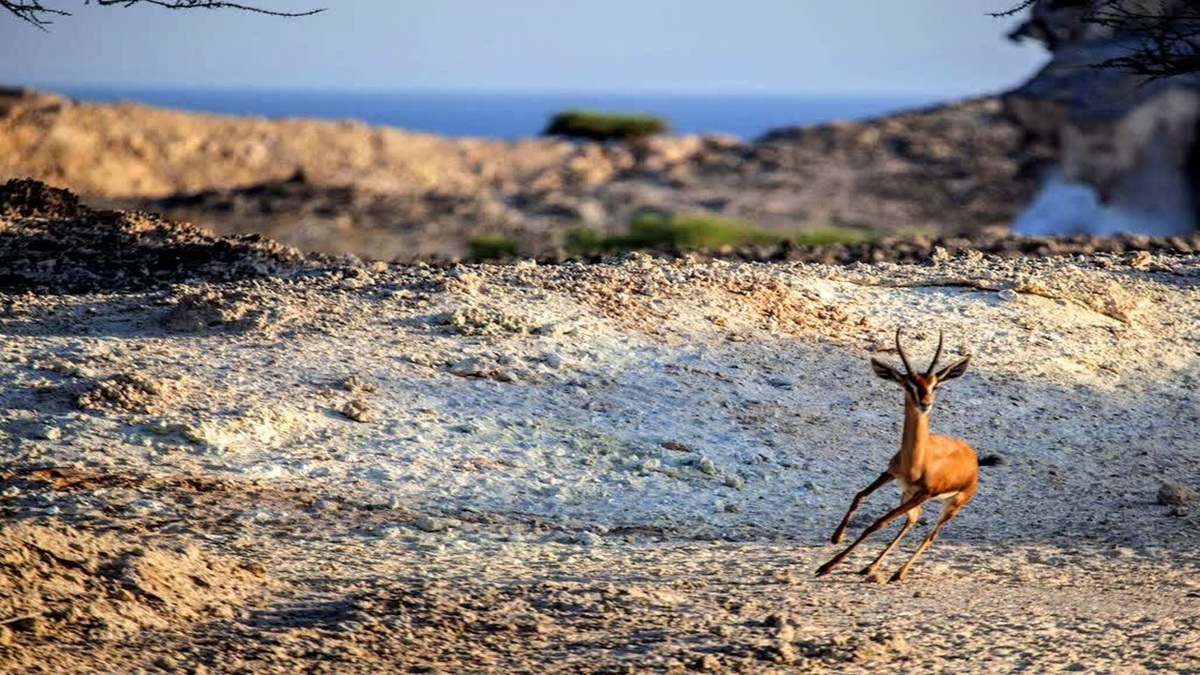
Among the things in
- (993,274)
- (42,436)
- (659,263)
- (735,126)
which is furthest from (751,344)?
(735,126)

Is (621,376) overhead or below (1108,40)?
below

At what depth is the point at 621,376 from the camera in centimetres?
888

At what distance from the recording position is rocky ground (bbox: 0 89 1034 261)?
25.4 m

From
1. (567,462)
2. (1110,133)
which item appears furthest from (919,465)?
(1110,133)

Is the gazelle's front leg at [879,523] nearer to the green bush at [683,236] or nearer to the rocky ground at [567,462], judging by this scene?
the rocky ground at [567,462]

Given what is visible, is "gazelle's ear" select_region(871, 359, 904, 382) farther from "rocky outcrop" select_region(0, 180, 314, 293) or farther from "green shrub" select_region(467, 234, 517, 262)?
"green shrub" select_region(467, 234, 517, 262)

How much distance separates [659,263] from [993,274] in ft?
7.18

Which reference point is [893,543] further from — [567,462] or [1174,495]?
[1174,495]

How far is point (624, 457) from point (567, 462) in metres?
0.29

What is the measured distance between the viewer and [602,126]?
123 ft

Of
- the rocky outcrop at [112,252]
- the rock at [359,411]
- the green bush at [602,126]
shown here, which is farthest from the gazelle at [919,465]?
the green bush at [602,126]

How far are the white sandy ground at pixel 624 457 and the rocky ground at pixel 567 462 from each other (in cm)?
2

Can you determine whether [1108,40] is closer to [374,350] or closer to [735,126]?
[374,350]

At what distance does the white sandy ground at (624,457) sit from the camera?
596cm
